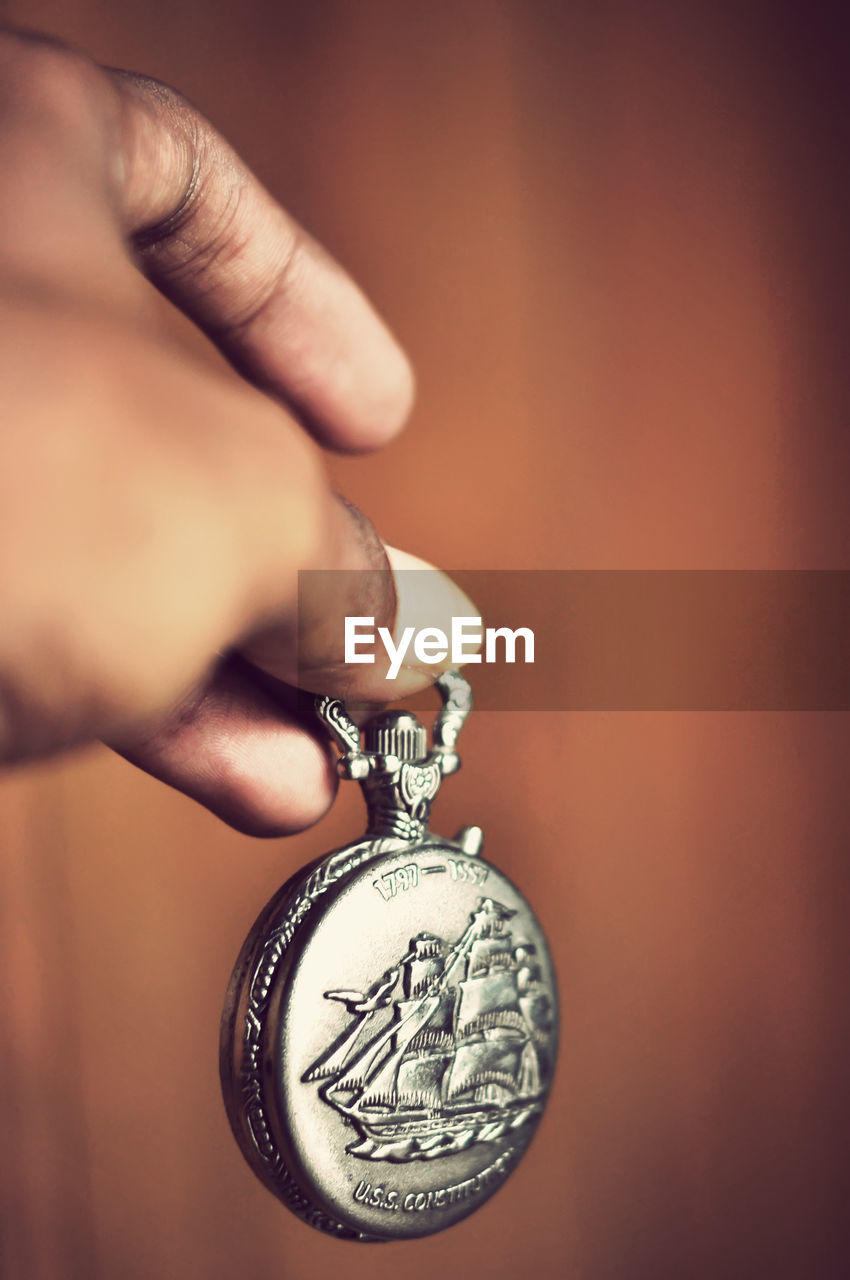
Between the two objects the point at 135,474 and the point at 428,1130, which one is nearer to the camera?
the point at 135,474

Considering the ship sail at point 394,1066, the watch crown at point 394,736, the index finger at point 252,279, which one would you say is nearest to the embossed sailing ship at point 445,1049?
the ship sail at point 394,1066

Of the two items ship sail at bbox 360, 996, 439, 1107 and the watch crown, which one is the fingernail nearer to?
the watch crown

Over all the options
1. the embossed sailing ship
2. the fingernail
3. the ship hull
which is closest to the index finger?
the fingernail

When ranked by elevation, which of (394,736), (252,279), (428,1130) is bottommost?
(428,1130)

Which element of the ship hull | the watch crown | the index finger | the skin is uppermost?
the index finger

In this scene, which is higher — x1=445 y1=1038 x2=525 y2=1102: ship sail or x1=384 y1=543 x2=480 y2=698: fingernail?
x1=384 y1=543 x2=480 y2=698: fingernail

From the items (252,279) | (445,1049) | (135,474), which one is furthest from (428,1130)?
(252,279)

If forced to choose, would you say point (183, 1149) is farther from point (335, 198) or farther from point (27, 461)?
point (335, 198)

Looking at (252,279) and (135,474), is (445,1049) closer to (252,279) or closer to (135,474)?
(135,474)
